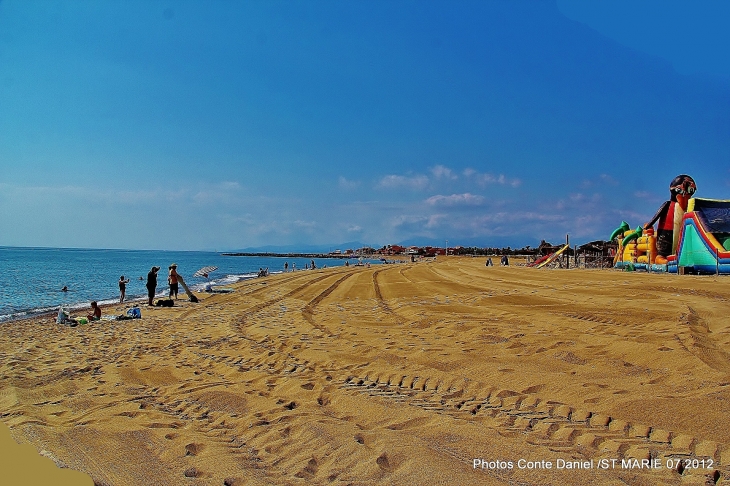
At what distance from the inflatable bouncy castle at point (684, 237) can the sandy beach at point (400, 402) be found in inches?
522

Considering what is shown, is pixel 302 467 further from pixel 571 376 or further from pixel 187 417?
pixel 571 376

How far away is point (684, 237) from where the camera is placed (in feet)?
72.0

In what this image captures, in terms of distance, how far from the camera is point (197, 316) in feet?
44.7

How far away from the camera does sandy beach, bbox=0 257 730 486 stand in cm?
322

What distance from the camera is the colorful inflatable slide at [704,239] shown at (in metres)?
19.8

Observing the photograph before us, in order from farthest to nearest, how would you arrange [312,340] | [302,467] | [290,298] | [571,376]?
[290,298] → [312,340] → [571,376] → [302,467]

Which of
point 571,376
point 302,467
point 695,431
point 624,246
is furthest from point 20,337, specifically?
point 624,246

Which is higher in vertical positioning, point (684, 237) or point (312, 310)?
point (684, 237)

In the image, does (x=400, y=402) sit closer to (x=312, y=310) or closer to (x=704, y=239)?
(x=312, y=310)

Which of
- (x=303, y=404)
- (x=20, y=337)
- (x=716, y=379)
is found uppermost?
(x=716, y=379)

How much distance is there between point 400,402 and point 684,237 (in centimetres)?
2354

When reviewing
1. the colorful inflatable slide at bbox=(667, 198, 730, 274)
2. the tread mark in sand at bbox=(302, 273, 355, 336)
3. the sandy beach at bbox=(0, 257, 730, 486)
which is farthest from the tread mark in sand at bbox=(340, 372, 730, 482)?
the colorful inflatable slide at bbox=(667, 198, 730, 274)

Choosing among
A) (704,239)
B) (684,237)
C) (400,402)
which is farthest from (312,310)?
(684,237)

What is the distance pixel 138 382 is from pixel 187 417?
2.03 meters
